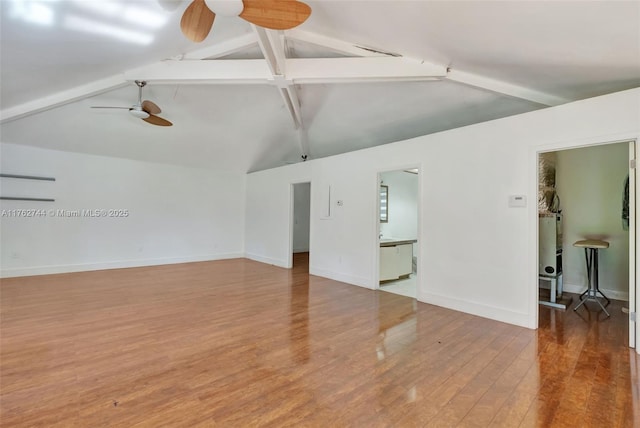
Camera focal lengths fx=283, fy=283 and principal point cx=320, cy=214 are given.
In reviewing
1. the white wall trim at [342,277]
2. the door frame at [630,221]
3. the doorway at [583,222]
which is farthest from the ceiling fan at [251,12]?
the white wall trim at [342,277]

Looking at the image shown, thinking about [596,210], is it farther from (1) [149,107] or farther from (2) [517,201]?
(1) [149,107]

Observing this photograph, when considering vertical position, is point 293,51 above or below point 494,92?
above

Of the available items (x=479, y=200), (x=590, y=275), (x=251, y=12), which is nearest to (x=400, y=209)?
(x=479, y=200)

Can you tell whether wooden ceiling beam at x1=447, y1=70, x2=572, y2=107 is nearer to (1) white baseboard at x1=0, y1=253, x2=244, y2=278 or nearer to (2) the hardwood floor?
(2) the hardwood floor

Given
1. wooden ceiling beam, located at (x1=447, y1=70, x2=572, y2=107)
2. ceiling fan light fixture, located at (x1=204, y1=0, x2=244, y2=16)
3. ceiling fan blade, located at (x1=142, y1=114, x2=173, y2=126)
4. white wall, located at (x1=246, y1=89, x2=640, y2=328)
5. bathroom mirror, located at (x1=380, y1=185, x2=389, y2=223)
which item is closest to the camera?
ceiling fan light fixture, located at (x1=204, y1=0, x2=244, y2=16)

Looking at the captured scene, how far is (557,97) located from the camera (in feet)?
11.6

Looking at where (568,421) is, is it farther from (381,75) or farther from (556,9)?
(381,75)

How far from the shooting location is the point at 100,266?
645 cm

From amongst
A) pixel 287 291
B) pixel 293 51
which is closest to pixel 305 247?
pixel 287 291

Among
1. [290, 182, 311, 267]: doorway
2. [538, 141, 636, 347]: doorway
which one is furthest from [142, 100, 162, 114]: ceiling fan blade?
[290, 182, 311, 267]: doorway

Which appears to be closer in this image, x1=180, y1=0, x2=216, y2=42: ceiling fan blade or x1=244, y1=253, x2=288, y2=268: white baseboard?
x1=180, y1=0, x2=216, y2=42: ceiling fan blade

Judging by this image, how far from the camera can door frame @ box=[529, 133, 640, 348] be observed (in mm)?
2711

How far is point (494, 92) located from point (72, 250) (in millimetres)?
8439

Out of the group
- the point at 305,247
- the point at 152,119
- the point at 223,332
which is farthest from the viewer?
the point at 305,247
